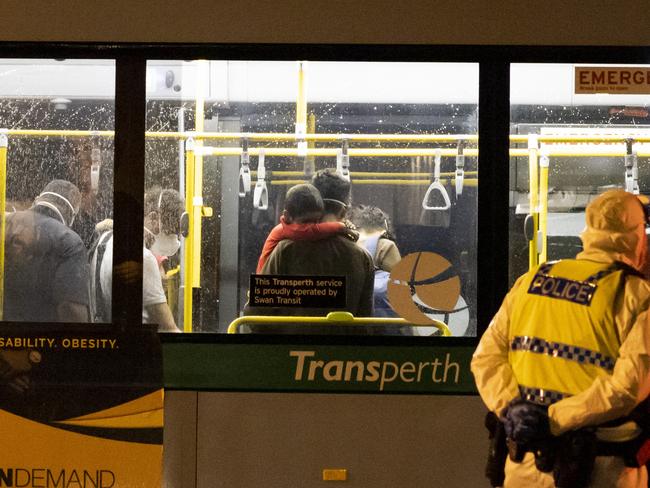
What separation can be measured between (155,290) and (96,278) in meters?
0.26

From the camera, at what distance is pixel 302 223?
4.20 meters

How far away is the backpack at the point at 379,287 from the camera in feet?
13.5

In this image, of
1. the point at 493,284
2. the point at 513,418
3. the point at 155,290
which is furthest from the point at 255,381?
the point at 513,418

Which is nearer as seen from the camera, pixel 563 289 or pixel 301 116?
pixel 563 289

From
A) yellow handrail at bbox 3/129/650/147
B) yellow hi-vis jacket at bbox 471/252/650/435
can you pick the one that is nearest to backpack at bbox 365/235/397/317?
yellow handrail at bbox 3/129/650/147

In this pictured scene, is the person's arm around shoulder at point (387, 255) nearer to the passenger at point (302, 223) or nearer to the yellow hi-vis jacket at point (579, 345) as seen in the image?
the passenger at point (302, 223)

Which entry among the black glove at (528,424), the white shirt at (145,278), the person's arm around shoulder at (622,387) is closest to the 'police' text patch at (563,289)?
the person's arm around shoulder at (622,387)

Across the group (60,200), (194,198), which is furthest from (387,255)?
(60,200)

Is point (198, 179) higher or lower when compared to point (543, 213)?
higher

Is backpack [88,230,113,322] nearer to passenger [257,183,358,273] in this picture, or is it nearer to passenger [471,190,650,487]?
passenger [257,183,358,273]

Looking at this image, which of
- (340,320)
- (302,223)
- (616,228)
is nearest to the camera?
(616,228)

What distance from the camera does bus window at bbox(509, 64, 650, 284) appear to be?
162 inches

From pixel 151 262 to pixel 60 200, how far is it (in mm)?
478

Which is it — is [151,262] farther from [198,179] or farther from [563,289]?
[563,289]
